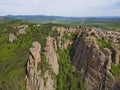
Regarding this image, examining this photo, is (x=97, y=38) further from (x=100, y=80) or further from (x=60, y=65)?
(x=100, y=80)

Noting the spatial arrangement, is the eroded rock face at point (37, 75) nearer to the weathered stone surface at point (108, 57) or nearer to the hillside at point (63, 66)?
the hillside at point (63, 66)

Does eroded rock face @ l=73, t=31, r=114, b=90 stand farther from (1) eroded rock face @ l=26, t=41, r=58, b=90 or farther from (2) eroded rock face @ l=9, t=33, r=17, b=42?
(2) eroded rock face @ l=9, t=33, r=17, b=42

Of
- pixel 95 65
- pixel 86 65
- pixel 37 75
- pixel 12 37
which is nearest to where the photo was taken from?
pixel 37 75

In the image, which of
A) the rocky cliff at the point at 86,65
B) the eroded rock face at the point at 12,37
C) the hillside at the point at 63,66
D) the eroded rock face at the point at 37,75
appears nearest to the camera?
→ the rocky cliff at the point at 86,65

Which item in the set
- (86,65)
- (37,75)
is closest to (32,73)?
(37,75)

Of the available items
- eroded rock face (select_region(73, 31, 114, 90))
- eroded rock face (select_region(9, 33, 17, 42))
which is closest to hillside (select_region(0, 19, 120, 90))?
eroded rock face (select_region(73, 31, 114, 90))

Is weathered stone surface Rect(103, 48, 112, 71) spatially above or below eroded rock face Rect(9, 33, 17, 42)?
above

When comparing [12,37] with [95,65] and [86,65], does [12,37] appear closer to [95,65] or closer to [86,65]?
[86,65]

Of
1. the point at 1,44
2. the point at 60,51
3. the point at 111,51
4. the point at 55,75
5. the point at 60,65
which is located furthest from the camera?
the point at 1,44

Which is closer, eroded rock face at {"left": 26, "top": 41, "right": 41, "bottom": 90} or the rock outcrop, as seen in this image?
the rock outcrop

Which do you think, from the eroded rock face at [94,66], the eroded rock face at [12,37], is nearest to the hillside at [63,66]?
the eroded rock face at [94,66]

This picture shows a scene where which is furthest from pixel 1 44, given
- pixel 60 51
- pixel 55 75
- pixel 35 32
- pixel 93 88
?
pixel 93 88
